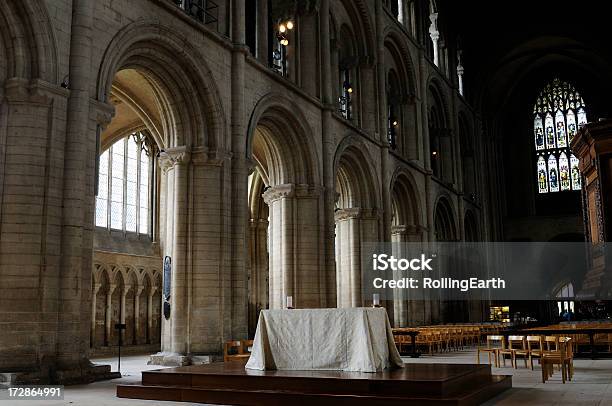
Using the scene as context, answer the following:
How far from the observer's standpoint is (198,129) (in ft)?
51.7

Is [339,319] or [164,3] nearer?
[339,319]

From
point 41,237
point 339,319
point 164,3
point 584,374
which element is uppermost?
point 164,3

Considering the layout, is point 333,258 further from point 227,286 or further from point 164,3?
point 164,3

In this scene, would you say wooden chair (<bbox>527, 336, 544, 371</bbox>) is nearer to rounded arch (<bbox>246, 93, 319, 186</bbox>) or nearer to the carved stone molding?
the carved stone molding

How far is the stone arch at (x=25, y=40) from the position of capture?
11.3 m

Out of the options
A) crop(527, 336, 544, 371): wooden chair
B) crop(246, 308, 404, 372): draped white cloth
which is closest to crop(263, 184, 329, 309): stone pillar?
crop(527, 336, 544, 371): wooden chair

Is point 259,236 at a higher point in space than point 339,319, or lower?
higher

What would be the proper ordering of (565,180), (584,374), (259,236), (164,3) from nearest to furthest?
(584,374) → (164,3) → (259,236) → (565,180)

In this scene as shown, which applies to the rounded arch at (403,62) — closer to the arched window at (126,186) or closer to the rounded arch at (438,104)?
the rounded arch at (438,104)

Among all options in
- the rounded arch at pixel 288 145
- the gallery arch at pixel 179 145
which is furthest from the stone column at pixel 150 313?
the gallery arch at pixel 179 145

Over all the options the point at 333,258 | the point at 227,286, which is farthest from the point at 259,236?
the point at 227,286

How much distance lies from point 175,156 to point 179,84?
165cm

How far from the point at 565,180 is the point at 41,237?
37497mm

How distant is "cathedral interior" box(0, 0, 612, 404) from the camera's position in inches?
444
